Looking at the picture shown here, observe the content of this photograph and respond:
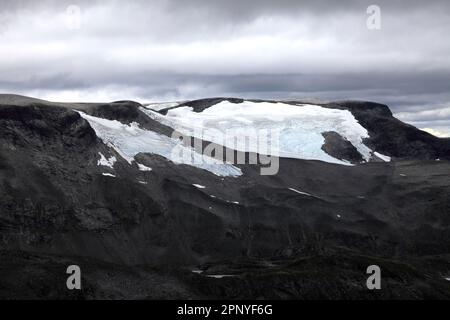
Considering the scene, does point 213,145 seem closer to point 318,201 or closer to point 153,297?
point 318,201

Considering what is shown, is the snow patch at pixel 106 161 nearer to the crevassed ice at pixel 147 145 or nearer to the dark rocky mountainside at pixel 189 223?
the dark rocky mountainside at pixel 189 223

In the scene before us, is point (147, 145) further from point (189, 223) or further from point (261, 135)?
point (261, 135)

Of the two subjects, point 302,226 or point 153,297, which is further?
point 302,226

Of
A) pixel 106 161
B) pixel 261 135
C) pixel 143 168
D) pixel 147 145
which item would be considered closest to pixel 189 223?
pixel 143 168

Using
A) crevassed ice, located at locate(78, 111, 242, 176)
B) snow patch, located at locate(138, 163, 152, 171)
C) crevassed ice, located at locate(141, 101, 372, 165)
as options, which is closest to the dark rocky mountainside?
snow patch, located at locate(138, 163, 152, 171)

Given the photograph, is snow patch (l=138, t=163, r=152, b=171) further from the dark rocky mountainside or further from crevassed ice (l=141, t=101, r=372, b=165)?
crevassed ice (l=141, t=101, r=372, b=165)

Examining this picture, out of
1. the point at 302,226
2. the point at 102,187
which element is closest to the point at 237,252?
the point at 302,226
